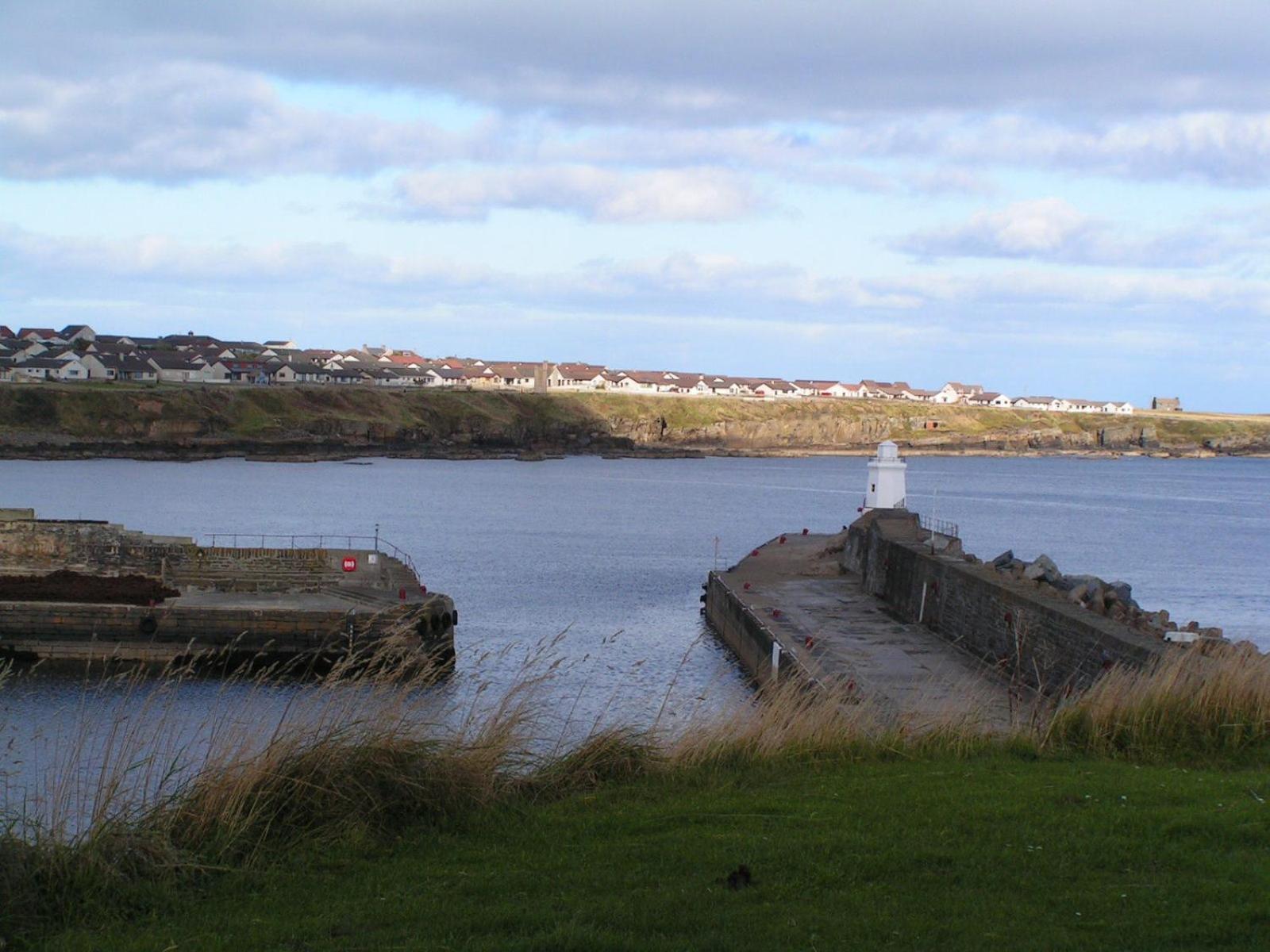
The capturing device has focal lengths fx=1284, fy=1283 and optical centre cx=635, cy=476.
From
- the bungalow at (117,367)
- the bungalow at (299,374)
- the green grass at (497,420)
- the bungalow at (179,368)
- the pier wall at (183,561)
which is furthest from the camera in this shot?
the bungalow at (299,374)

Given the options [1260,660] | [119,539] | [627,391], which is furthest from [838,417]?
[1260,660]

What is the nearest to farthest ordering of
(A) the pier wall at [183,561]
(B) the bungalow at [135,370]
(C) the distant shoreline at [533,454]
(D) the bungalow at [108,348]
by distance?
1. (A) the pier wall at [183,561]
2. (C) the distant shoreline at [533,454]
3. (B) the bungalow at [135,370]
4. (D) the bungalow at [108,348]

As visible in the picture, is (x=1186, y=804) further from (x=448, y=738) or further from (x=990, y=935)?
(x=448, y=738)

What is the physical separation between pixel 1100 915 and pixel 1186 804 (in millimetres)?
2022

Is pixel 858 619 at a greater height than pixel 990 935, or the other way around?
pixel 990 935

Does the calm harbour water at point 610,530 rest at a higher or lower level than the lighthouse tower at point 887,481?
lower

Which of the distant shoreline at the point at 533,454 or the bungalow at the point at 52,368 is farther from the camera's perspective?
the bungalow at the point at 52,368

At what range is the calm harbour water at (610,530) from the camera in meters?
23.9

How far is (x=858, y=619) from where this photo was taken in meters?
27.2

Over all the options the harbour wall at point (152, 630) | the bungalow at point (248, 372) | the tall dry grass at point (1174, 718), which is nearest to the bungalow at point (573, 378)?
the bungalow at point (248, 372)

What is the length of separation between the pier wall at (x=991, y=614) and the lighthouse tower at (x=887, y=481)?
3436 millimetres

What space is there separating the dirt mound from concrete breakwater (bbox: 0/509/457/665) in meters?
0.26

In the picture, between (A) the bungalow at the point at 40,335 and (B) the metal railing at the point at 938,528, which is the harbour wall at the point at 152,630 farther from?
(A) the bungalow at the point at 40,335

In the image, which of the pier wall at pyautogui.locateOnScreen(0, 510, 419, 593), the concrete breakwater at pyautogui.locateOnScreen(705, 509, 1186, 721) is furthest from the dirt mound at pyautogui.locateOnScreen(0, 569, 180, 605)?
the concrete breakwater at pyautogui.locateOnScreen(705, 509, 1186, 721)
